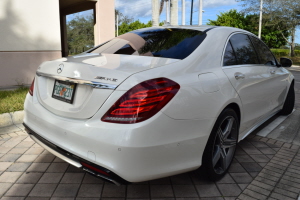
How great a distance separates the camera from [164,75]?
2246mm

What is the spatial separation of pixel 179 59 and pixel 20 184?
6.39 feet

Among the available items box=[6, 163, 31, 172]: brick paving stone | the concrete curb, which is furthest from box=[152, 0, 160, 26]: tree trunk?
box=[6, 163, 31, 172]: brick paving stone

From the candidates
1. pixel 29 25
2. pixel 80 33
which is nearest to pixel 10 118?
pixel 29 25

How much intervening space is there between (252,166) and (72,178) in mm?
2021

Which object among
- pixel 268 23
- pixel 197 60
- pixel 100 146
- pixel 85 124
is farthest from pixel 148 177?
pixel 268 23

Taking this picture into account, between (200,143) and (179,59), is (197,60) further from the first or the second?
(200,143)

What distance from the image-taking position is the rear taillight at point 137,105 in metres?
2.08

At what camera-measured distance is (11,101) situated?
5293 millimetres

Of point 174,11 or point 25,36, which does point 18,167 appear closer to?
point 25,36

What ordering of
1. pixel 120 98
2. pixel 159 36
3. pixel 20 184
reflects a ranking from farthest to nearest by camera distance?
pixel 159 36 < pixel 20 184 < pixel 120 98

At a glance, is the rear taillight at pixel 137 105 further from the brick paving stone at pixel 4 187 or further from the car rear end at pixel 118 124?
the brick paving stone at pixel 4 187

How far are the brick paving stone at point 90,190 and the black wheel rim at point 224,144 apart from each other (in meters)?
1.13

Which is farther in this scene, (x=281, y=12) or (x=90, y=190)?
(x=281, y=12)

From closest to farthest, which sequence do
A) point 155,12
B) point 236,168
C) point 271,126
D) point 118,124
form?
1. point 118,124
2. point 236,168
3. point 271,126
4. point 155,12
